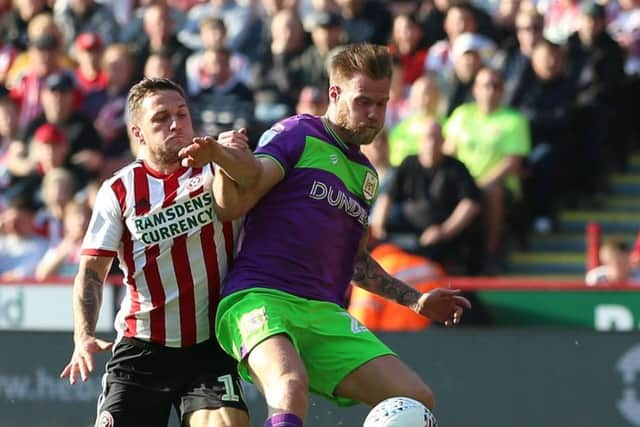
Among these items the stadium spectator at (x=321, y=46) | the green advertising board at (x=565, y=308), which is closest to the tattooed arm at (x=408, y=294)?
the green advertising board at (x=565, y=308)

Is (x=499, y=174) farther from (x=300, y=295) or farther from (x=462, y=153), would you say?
(x=300, y=295)

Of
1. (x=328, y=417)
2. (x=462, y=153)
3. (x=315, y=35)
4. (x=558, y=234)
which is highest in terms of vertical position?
(x=315, y=35)

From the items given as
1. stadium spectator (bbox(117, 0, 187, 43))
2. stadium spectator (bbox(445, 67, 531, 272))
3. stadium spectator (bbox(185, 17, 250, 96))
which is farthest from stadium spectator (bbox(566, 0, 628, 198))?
stadium spectator (bbox(117, 0, 187, 43))

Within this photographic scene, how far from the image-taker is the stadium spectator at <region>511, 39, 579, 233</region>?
11938mm

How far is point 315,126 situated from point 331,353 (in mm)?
1006

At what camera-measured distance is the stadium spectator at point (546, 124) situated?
1194 centimetres

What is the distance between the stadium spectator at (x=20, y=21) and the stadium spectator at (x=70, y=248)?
3470 mm

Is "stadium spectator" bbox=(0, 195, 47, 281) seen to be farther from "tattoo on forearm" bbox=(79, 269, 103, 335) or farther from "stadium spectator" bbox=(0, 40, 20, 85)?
"tattoo on forearm" bbox=(79, 269, 103, 335)

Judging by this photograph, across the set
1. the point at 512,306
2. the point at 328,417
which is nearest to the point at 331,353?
the point at 328,417

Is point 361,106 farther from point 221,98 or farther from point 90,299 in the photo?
point 221,98

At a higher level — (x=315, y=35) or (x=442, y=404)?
(x=315, y=35)

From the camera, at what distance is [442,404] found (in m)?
10.1

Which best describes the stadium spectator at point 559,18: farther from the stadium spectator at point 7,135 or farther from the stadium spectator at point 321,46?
the stadium spectator at point 7,135

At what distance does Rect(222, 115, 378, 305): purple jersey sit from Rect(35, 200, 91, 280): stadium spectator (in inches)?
214
